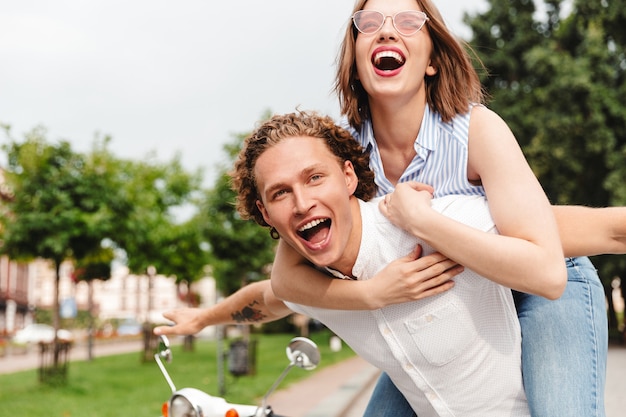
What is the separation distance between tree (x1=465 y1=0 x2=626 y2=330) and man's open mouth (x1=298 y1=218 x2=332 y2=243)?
→ 18118 millimetres

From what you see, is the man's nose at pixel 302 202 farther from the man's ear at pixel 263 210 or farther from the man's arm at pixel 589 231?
the man's arm at pixel 589 231

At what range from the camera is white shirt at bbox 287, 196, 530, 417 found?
6.53 ft

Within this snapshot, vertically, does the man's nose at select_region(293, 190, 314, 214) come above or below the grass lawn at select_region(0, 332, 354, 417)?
above

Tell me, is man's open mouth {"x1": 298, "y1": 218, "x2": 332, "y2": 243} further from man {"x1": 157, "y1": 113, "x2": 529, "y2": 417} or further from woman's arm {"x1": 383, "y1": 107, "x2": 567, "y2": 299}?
woman's arm {"x1": 383, "y1": 107, "x2": 567, "y2": 299}

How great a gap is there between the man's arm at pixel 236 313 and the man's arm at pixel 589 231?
3.57ft

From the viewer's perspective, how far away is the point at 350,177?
2186mm

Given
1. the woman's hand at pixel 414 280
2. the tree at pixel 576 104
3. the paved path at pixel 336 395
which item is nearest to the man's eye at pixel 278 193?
the woman's hand at pixel 414 280

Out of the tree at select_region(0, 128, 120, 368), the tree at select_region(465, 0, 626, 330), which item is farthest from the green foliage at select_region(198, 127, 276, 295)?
the tree at select_region(465, 0, 626, 330)

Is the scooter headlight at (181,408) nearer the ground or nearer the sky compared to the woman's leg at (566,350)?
nearer the ground

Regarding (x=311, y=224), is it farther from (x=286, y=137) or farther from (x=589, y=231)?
(x=589, y=231)

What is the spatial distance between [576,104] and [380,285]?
67.2 ft

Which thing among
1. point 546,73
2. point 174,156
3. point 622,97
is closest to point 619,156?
point 622,97

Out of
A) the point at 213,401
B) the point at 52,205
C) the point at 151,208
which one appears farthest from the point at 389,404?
the point at 151,208

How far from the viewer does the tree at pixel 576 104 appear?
20.6 m
